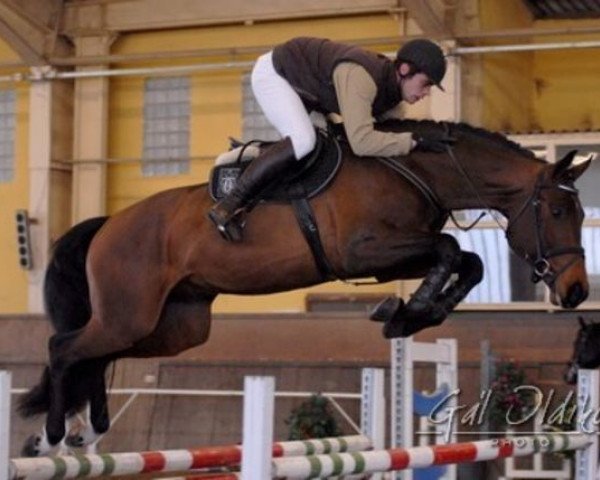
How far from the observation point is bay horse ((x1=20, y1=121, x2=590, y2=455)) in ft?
19.3

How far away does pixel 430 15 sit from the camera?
518 inches

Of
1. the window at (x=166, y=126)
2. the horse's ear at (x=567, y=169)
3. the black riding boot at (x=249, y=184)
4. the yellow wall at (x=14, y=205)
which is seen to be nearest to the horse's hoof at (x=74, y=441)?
the black riding boot at (x=249, y=184)

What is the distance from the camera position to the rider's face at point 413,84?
5871mm

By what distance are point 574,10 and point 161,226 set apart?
9492 millimetres

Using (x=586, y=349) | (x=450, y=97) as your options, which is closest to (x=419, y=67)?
(x=586, y=349)

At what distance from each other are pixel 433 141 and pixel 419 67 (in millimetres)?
340

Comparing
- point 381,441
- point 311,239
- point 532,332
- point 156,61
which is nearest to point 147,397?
point 532,332

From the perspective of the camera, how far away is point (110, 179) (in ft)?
50.5

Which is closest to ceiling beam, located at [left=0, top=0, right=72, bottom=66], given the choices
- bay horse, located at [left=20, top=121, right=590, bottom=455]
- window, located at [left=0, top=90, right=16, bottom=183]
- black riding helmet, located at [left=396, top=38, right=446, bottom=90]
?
window, located at [left=0, top=90, right=16, bottom=183]

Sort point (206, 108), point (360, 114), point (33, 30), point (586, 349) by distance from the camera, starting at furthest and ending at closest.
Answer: point (206, 108) → point (33, 30) → point (586, 349) → point (360, 114)

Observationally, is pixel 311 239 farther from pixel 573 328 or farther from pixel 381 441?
pixel 573 328

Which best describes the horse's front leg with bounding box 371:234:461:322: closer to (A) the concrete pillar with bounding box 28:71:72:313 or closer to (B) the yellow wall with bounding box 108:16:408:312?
(B) the yellow wall with bounding box 108:16:408:312

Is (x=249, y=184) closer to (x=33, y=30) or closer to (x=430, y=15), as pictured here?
(x=430, y=15)

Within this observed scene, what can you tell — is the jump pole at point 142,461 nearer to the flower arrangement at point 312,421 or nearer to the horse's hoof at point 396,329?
the horse's hoof at point 396,329
